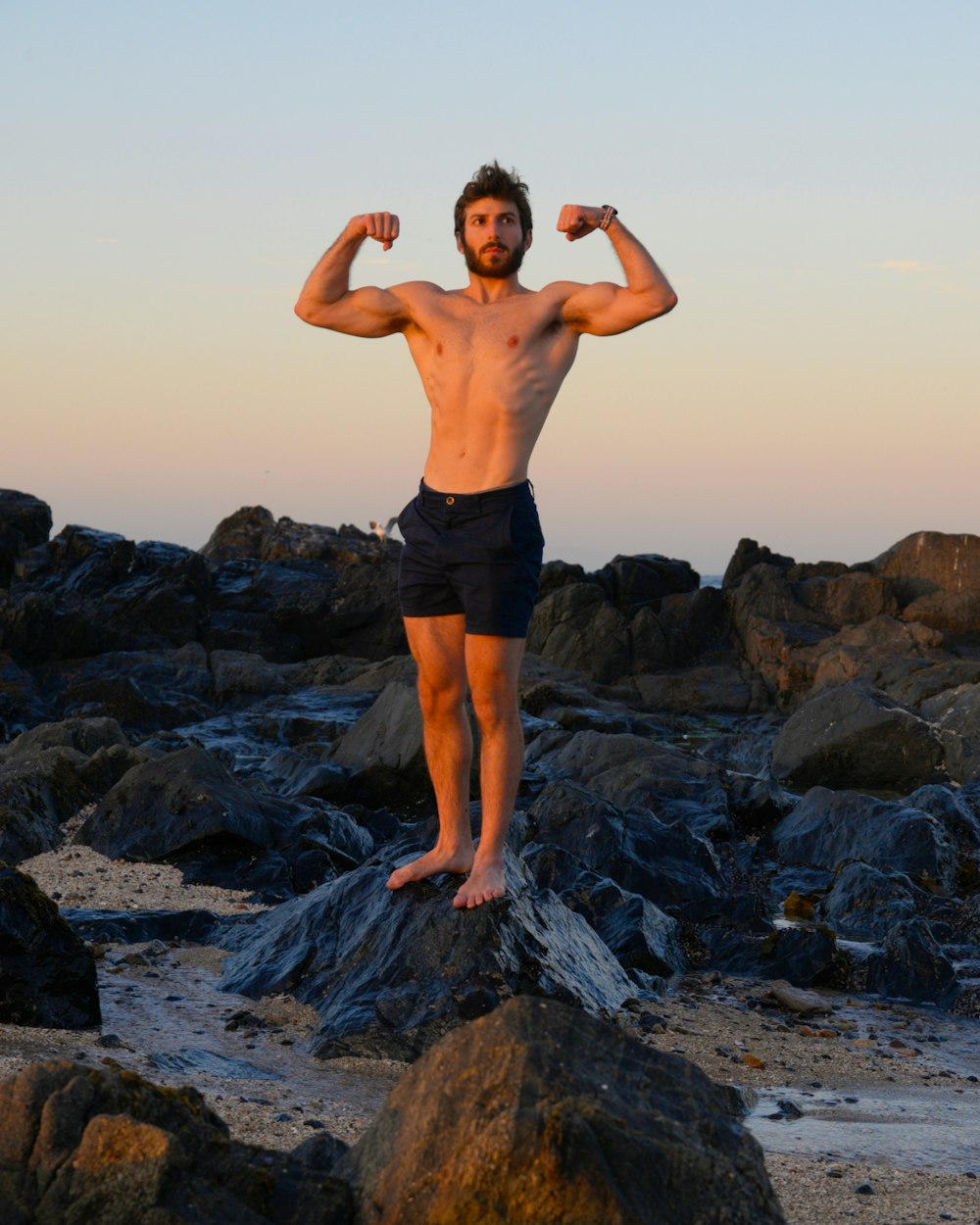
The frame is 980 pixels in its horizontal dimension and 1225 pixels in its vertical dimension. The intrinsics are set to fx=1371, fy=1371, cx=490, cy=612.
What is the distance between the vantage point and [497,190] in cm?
557

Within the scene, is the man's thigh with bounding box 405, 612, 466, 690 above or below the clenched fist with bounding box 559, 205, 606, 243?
below

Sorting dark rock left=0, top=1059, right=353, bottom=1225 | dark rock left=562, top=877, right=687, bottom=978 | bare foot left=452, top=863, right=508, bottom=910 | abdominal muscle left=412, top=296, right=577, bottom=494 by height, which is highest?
abdominal muscle left=412, top=296, right=577, bottom=494

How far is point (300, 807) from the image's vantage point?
35.3 ft

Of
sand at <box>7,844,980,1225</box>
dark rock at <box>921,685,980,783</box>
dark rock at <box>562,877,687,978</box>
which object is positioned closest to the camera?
sand at <box>7,844,980,1225</box>

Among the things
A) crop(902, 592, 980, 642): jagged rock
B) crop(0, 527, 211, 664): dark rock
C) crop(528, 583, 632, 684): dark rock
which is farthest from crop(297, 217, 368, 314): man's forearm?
crop(902, 592, 980, 642): jagged rock

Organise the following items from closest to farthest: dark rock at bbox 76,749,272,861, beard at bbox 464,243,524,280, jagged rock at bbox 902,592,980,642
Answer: beard at bbox 464,243,524,280 < dark rock at bbox 76,749,272,861 < jagged rock at bbox 902,592,980,642

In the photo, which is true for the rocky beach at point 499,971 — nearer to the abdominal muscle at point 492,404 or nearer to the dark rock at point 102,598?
the abdominal muscle at point 492,404

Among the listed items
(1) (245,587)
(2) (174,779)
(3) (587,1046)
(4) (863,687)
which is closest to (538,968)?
(3) (587,1046)

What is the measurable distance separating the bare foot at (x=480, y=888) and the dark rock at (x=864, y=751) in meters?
11.0

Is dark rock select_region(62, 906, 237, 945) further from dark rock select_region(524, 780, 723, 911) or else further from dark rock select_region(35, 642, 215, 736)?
dark rock select_region(35, 642, 215, 736)

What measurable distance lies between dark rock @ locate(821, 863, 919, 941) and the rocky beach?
1.4 inches

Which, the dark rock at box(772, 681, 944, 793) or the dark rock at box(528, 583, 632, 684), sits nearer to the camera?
the dark rock at box(772, 681, 944, 793)

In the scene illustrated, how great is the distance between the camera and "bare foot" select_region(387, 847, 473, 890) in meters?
6.02

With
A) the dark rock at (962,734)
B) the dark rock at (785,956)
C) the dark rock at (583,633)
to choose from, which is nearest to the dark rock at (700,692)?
the dark rock at (583,633)
